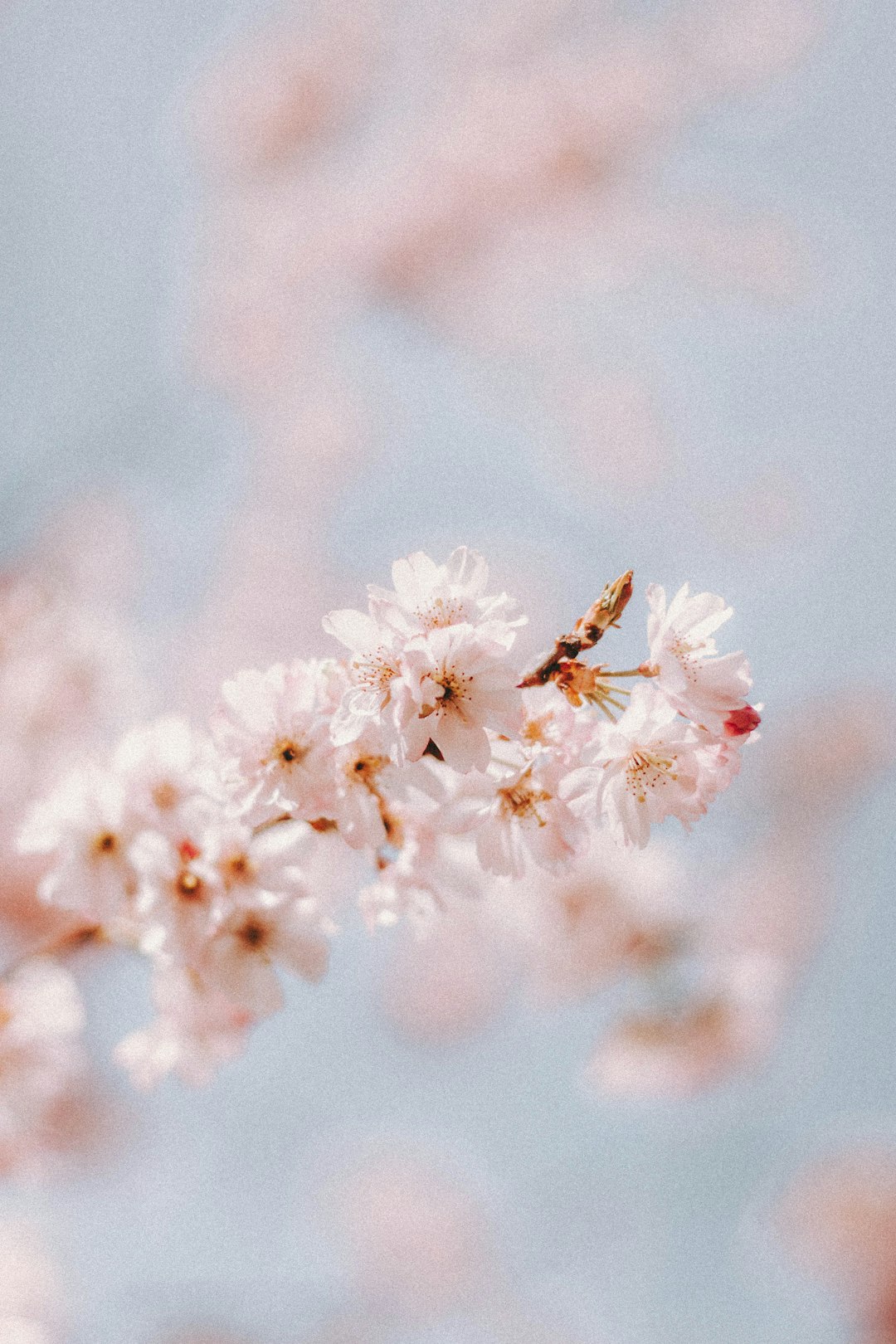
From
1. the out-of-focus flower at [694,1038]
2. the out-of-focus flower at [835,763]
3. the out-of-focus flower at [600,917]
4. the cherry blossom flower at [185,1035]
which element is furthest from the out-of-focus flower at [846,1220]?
the cherry blossom flower at [185,1035]

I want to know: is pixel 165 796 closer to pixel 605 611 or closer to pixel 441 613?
pixel 441 613

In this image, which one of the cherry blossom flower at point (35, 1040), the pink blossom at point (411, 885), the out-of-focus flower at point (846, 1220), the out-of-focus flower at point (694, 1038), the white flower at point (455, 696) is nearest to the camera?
the white flower at point (455, 696)

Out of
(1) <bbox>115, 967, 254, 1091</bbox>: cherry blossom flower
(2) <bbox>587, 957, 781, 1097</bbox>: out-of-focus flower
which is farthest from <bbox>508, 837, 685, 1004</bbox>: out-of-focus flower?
(1) <bbox>115, 967, 254, 1091</bbox>: cherry blossom flower

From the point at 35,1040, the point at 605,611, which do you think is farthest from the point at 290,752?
the point at 35,1040

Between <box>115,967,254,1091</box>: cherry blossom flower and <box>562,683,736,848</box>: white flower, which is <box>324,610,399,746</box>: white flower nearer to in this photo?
<box>562,683,736,848</box>: white flower

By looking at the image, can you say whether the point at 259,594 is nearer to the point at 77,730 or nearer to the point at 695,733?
the point at 77,730

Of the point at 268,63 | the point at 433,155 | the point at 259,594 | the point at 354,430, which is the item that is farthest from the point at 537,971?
the point at 268,63

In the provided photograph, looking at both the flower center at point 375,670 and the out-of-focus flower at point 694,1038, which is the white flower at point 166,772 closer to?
the flower center at point 375,670
